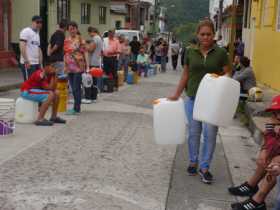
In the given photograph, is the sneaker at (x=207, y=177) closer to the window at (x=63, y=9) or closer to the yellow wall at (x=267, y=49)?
the yellow wall at (x=267, y=49)

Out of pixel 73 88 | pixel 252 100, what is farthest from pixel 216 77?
pixel 252 100

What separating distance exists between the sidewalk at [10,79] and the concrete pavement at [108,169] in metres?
5.24

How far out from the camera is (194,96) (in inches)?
230

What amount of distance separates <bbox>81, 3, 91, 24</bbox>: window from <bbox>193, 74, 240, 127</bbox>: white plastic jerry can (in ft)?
82.4

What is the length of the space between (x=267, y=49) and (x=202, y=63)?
9.82 meters

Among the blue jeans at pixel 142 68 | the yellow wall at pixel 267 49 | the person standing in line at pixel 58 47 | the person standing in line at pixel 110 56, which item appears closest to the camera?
the person standing in line at pixel 58 47

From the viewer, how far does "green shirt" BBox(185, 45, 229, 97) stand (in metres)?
5.73

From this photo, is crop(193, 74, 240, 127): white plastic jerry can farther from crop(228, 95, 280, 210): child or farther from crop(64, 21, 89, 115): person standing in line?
crop(64, 21, 89, 115): person standing in line

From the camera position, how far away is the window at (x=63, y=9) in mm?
25445

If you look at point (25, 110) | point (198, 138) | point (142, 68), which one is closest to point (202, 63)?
point (198, 138)

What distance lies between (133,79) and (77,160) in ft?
38.0

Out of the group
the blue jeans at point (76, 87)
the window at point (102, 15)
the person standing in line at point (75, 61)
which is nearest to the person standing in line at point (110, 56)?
the person standing in line at point (75, 61)

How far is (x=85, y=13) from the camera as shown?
101ft

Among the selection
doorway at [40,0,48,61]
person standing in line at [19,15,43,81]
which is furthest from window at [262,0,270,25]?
doorway at [40,0,48,61]
